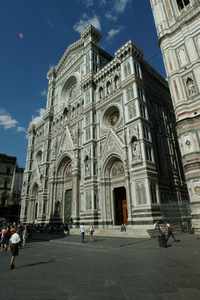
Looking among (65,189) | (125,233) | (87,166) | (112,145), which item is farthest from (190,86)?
(65,189)

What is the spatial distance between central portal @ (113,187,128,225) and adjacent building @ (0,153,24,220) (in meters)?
32.9

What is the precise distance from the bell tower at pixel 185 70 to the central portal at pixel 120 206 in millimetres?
7832

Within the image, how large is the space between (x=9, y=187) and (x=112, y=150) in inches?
1464

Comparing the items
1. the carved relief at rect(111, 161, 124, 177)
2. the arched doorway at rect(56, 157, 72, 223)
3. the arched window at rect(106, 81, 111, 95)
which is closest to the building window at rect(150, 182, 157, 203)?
the carved relief at rect(111, 161, 124, 177)

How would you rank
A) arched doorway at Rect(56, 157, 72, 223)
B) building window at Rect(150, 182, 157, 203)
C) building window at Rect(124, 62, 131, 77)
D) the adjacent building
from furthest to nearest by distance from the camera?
1. the adjacent building
2. arched doorway at Rect(56, 157, 72, 223)
3. building window at Rect(124, 62, 131, 77)
4. building window at Rect(150, 182, 157, 203)

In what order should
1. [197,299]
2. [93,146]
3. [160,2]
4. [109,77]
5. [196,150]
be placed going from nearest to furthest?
[197,299] < [196,150] < [160,2] < [93,146] < [109,77]

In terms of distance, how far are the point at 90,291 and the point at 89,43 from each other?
3222 centimetres

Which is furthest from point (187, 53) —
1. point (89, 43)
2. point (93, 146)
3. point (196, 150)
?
point (89, 43)

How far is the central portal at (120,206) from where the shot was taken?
20.0 metres

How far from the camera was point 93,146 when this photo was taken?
23.0 metres

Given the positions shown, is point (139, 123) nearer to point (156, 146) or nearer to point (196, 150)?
point (156, 146)

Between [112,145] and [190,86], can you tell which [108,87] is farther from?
[190,86]

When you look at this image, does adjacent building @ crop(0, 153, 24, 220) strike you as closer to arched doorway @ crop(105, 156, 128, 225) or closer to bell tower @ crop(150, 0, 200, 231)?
arched doorway @ crop(105, 156, 128, 225)

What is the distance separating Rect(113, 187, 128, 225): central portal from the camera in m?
20.0
